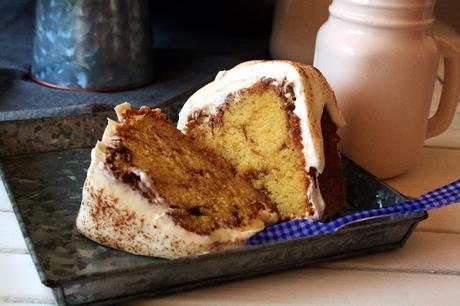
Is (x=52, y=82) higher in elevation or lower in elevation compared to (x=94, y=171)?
lower

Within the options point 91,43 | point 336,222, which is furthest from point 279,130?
point 91,43

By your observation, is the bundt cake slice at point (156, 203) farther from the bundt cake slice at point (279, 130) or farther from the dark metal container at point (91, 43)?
the dark metal container at point (91, 43)

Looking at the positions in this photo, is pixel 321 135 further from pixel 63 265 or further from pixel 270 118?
pixel 63 265

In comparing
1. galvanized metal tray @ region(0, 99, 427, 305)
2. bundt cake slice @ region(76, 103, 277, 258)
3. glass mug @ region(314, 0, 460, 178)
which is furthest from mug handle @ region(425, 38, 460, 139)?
bundt cake slice @ region(76, 103, 277, 258)

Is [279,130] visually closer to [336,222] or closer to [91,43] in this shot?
[336,222]

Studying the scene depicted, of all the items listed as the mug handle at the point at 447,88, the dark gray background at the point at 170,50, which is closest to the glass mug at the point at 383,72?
the mug handle at the point at 447,88

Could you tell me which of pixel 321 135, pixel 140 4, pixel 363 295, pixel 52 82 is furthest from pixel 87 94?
pixel 363 295

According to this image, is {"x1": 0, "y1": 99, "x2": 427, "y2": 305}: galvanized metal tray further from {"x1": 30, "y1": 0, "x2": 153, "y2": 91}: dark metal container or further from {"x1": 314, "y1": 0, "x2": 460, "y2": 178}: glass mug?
{"x1": 30, "y1": 0, "x2": 153, "y2": 91}: dark metal container
